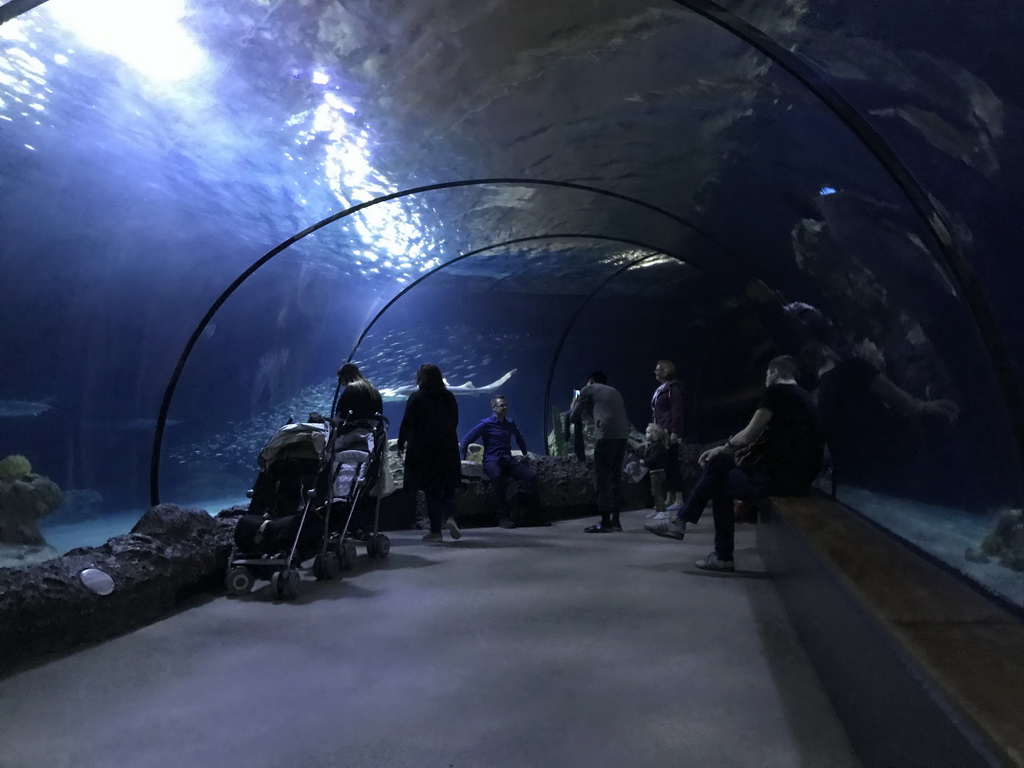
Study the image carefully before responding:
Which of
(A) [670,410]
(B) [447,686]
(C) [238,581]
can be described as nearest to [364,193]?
(A) [670,410]

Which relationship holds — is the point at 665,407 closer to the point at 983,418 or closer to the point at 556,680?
the point at 983,418

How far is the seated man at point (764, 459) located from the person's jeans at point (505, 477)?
3.68 m

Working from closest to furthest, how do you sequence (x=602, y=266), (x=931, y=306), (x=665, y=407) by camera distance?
(x=931, y=306)
(x=665, y=407)
(x=602, y=266)

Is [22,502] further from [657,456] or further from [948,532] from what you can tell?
[948,532]

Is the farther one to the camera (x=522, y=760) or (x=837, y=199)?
(x=837, y=199)

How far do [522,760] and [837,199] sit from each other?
14.6ft

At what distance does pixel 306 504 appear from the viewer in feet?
18.8

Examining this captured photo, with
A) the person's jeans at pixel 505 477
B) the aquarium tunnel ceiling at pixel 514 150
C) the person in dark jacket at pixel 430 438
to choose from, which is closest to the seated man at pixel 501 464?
the person's jeans at pixel 505 477

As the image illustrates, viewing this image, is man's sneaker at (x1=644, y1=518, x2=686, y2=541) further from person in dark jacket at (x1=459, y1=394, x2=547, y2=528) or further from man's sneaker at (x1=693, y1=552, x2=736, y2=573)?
person in dark jacket at (x1=459, y1=394, x2=547, y2=528)

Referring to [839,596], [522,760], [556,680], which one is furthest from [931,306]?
[522,760]

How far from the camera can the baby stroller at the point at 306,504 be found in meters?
5.65

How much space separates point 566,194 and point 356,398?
14.3ft

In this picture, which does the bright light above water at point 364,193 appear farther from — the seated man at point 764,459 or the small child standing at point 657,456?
the seated man at point 764,459

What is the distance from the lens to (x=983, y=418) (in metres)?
3.81
